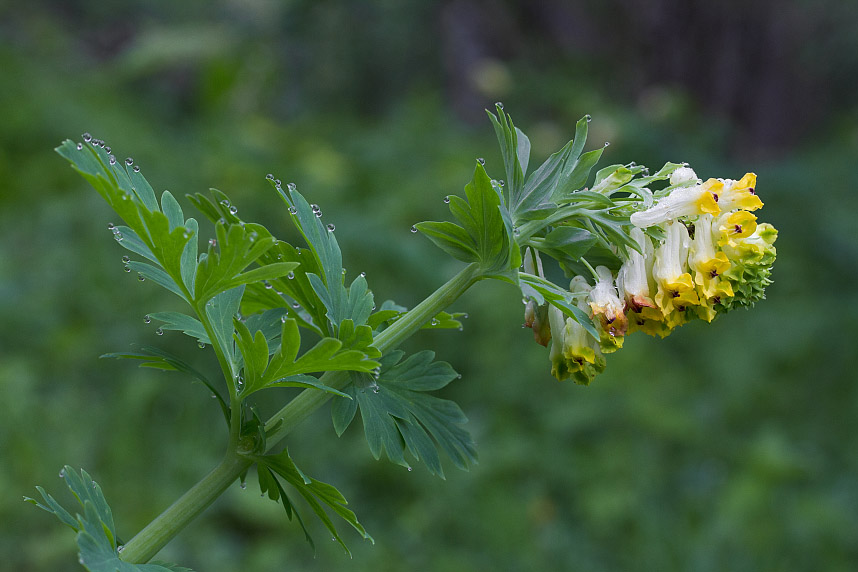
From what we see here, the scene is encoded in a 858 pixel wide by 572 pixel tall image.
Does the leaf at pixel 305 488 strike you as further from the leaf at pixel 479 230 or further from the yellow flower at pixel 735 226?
the yellow flower at pixel 735 226

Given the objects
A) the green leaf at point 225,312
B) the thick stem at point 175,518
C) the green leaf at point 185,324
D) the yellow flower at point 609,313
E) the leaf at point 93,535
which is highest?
the yellow flower at point 609,313

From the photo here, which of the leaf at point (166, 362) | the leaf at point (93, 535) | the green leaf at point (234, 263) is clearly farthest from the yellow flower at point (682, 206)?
the leaf at point (93, 535)

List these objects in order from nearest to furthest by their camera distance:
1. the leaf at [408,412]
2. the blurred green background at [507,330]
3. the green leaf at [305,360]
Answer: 1. the green leaf at [305,360]
2. the leaf at [408,412]
3. the blurred green background at [507,330]

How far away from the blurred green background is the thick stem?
7.05 feet

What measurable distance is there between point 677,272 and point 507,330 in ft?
10.4

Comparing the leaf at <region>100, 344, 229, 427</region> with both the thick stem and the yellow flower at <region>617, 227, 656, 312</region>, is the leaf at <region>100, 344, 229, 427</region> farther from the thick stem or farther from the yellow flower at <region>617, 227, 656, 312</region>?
the yellow flower at <region>617, 227, 656, 312</region>

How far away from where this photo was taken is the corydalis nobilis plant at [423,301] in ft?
2.84

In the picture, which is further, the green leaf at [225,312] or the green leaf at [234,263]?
the green leaf at [225,312]

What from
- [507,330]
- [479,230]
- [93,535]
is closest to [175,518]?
[93,535]

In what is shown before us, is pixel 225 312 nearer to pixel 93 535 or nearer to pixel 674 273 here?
pixel 93 535

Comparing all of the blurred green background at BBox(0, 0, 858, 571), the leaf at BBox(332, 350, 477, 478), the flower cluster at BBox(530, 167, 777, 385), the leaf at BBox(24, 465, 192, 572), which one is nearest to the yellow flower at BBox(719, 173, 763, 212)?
the flower cluster at BBox(530, 167, 777, 385)

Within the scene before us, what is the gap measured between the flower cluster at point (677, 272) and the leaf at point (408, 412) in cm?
17

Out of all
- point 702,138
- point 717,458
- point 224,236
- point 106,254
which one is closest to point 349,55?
point 702,138

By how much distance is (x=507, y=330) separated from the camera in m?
4.11
